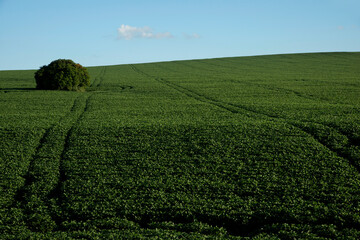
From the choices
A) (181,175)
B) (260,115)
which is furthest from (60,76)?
(181,175)

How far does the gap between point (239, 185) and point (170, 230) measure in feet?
17.2

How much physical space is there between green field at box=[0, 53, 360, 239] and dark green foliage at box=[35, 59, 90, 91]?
76.5 feet

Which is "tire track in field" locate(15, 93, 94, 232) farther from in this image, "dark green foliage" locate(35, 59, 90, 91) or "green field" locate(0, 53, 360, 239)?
"dark green foliage" locate(35, 59, 90, 91)

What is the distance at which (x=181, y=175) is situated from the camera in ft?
62.1

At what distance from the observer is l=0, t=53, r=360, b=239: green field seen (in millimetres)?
14719

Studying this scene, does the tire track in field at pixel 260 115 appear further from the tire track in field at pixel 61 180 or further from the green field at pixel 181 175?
the tire track in field at pixel 61 180

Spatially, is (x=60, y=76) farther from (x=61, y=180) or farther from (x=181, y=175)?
(x=181, y=175)

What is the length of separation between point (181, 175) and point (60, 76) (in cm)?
4439

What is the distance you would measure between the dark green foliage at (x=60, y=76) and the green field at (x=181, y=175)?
76.5ft

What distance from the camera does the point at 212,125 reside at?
27.5m

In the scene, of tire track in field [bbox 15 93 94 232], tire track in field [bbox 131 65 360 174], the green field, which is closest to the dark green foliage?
tire track in field [bbox 131 65 360 174]

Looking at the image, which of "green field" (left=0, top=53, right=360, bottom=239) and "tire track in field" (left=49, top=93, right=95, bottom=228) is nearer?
"green field" (left=0, top=53, right=360, bottom=239)

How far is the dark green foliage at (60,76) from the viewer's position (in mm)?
56656

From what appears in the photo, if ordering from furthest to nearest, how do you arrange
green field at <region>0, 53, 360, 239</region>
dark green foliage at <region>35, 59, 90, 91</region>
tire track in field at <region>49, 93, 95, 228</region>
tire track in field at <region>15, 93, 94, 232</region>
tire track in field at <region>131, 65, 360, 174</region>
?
dark green foliage at <region>35, 59, 90, 91</region> < tire track in field at <region>131, 65, 360, 174</region> < tire track in field at <region>49, 93, 95, 228</region> < tire track in field at <region>15, 93, 94, 232</region> < green field at <region>0, 53, 360, 239</region>
